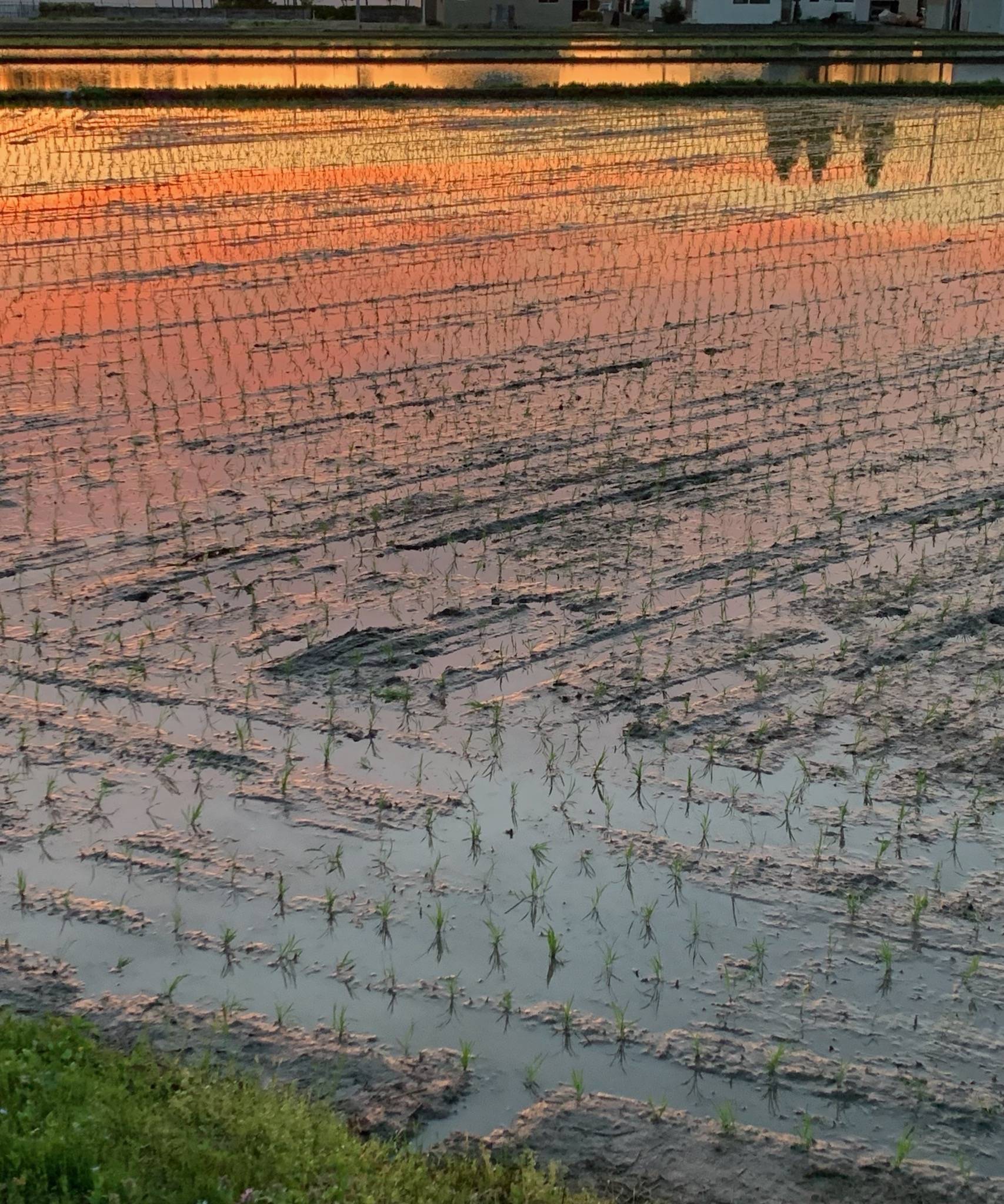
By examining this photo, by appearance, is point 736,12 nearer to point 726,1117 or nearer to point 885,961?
point 885,961

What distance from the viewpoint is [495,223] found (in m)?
14.8

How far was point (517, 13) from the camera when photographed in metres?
47.5

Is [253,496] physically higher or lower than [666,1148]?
higher

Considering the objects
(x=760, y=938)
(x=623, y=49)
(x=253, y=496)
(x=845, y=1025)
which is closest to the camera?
(x=845, y=1025)

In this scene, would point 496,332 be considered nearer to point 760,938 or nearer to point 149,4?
point 760,938

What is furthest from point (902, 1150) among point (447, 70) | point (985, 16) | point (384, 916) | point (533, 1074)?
point (985, 16)

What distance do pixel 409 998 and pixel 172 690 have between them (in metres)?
1.94

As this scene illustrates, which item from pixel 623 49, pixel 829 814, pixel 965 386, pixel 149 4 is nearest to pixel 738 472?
pixel 965 386

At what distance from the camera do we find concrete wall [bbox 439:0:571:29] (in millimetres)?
46969

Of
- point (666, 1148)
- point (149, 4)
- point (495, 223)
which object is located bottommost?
point (666, 1148)

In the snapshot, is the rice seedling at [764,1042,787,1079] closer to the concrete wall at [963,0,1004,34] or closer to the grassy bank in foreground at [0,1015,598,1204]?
the grassy bank in foreground at [0,1015,598,1204]

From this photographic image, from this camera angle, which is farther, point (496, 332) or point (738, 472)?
point (496, 332)

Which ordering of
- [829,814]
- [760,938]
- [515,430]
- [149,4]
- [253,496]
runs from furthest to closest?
1. [149,4]
2. [515,430]
3. [253,496]
4. [829,814]
5. [760,938]

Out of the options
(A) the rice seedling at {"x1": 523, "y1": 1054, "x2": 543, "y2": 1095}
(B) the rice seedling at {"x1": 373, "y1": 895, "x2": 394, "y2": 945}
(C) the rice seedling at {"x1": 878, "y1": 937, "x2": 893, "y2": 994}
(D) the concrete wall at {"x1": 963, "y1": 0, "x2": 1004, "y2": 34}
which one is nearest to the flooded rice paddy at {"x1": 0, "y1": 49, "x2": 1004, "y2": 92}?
(D) the concrete wall at {"x1": 963, "y1": 0, "x2": 1004, "y2": 34}
